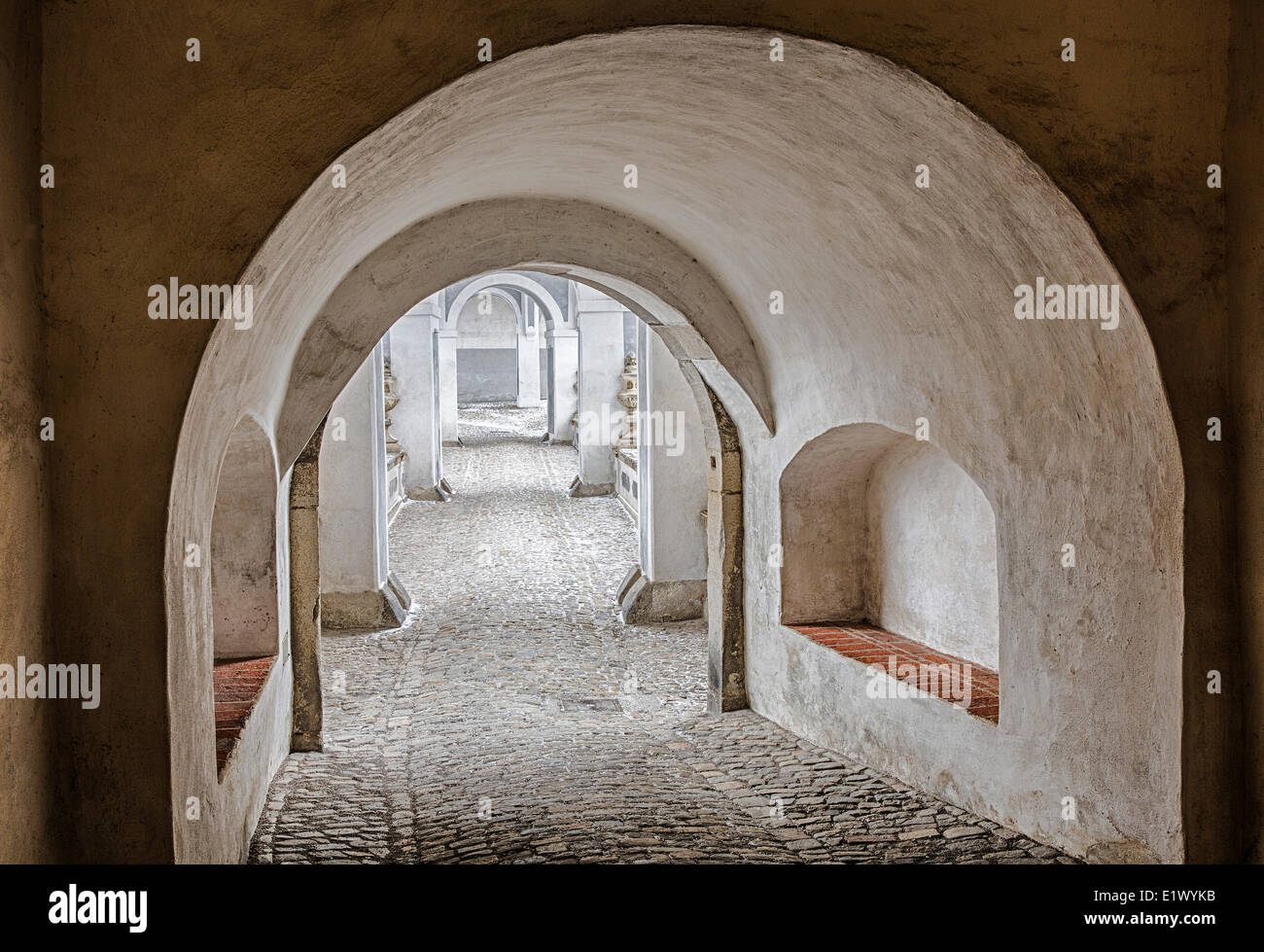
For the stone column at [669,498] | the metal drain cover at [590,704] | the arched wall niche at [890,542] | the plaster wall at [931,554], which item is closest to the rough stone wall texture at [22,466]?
the arched wall niche at [890,542]

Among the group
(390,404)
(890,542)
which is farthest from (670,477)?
(390,404)

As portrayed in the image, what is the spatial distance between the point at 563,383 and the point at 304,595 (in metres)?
20.7

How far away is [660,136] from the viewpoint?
536 cm

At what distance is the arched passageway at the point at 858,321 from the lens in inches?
155

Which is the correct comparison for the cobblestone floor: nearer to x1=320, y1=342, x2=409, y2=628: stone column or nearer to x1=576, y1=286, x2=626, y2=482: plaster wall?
x1=320, y1=342, x2=409, y2=628: stone column

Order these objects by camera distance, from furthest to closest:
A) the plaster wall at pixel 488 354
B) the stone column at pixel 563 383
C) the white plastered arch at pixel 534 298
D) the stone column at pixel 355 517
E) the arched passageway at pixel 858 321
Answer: the plaster wall at pixel 488 354
the white plastered arch at pixel 534 298
the stone column at pixel 563 383
the stone column at pixel 355 517
the arched passageway at pixel 858 321

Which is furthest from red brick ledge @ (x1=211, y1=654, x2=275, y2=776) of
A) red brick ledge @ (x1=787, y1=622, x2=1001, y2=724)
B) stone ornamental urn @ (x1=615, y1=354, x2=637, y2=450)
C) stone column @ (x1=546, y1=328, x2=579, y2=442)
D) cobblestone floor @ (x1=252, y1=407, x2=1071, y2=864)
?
stone column @ (x1=546, y1=328, x2=579, y2=442)

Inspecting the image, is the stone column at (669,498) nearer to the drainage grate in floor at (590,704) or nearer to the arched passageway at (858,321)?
the drainage grate in floor at (590,704)

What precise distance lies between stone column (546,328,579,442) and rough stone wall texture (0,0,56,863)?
24049mm

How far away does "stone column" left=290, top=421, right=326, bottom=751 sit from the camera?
744 cm

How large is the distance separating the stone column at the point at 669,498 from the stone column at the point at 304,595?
5.15 m

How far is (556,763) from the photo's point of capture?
274 inches
